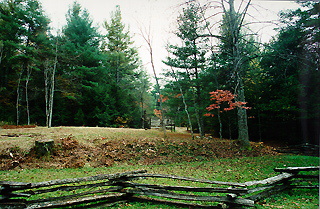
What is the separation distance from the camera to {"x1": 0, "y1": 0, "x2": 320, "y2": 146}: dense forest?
32.2ft

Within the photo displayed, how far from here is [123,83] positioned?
799 inches

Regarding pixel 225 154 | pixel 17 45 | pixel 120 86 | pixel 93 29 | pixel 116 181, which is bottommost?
pixel 225 154

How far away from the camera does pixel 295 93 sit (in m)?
10.8

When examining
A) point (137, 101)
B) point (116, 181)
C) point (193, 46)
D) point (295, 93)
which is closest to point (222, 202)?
point (116, 181)

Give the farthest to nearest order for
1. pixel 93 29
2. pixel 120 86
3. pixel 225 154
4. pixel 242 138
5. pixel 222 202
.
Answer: pixel 120 86 → pixel 93 29 → pixel 242 138 → pixel 225 154 → pixel 222 202

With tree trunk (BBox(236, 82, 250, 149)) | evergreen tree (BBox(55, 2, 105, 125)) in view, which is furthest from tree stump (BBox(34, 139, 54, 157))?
evergreen tree (BBox(55, 2, 105, 125))

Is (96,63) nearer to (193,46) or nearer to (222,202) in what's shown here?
(193,46)

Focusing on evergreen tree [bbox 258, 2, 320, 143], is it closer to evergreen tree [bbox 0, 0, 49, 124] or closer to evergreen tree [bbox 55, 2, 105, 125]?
evergreen tree [bbox 0, 0, 49, 124]

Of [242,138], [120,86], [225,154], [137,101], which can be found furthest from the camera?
[137,101]

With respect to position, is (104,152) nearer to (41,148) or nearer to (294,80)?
(41,148)

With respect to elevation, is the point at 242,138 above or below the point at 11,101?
below

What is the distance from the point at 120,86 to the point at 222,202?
1800cm

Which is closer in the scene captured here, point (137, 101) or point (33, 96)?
point (33, 96)

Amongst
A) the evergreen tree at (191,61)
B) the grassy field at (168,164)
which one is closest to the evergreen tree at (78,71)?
the evergreen tree at (191,61)
